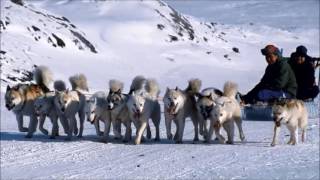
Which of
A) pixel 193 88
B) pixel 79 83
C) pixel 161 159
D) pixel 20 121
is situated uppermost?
pixel 79 83

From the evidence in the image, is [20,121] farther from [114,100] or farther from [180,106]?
[180,106]

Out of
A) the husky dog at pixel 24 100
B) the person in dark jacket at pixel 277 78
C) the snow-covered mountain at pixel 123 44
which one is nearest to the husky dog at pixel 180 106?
the person in dark jacket at pixel 277 78

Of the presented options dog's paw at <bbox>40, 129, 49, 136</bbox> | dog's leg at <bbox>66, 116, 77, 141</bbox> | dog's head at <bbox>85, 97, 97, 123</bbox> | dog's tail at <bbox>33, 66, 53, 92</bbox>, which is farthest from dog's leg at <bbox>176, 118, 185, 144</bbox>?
dog's tail at <bbox>33, 66, 53, 92</bbox>

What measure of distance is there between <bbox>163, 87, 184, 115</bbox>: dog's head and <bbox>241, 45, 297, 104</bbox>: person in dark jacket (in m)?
1.52

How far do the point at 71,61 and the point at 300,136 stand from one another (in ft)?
54.6

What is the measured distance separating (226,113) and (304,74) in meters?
2.96

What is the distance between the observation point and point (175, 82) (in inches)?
906

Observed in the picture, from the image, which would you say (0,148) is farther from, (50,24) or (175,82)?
(50,24)

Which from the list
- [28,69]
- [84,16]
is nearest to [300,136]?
[28,69]

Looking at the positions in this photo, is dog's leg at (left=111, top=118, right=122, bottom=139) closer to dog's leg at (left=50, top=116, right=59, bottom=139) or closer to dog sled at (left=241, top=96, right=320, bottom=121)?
dog's leg at (left=50, top=116, right=59, bottom=139)

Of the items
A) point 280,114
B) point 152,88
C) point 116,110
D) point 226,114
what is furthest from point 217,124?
point 116,110

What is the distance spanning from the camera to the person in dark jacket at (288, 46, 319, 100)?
424 inches

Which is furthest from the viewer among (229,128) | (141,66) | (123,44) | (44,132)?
(123,44)

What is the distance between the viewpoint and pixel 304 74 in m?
10.8
